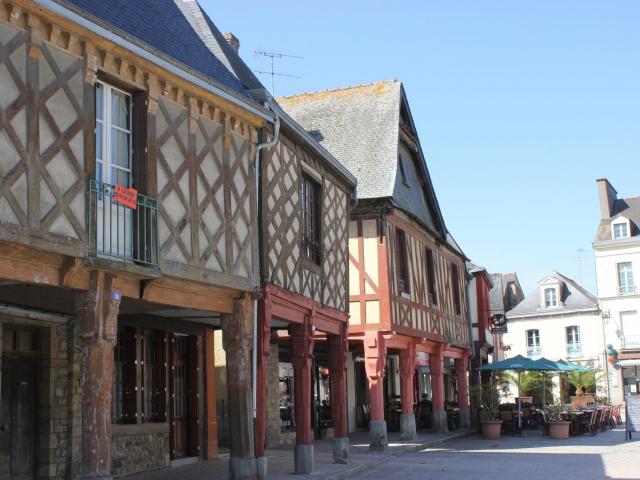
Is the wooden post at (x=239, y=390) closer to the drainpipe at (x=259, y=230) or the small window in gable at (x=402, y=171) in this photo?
the drainpipe at (x=259, y=230)

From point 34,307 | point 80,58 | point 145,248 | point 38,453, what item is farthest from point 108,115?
point 38,453

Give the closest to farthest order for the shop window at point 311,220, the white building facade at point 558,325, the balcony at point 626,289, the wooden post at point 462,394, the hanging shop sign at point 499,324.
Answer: the shop window at point 311,220 → the wooden post at point 462,394 → the hanging shop sign at point 499,324 → the balcony at point 626,289 → the white building facade at point 558,325

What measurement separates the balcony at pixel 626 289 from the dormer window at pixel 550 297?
4207 mm

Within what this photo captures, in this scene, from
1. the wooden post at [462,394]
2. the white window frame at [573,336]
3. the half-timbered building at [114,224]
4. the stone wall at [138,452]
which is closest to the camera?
the half-timbered building at [114,224]

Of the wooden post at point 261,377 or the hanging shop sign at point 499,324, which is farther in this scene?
the hanging shop sign at point 499,324

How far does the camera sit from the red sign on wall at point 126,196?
824cm

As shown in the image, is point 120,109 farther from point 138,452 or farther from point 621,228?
point 621,228

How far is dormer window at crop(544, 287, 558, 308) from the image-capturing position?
1832 inches

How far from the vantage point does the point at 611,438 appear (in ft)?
67.8

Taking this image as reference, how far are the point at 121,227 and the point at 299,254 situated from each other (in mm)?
4610

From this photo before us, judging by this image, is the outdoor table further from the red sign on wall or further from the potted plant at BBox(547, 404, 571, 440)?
the red sign on wall

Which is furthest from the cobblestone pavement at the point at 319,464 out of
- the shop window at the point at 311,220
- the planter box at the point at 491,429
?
the shop window at the point at 311,220

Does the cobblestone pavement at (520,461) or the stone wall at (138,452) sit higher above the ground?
the stone wall at (138,452)

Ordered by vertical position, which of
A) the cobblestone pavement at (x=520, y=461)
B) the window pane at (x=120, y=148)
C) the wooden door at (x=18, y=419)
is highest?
the window pane at (x=120, y=148)
